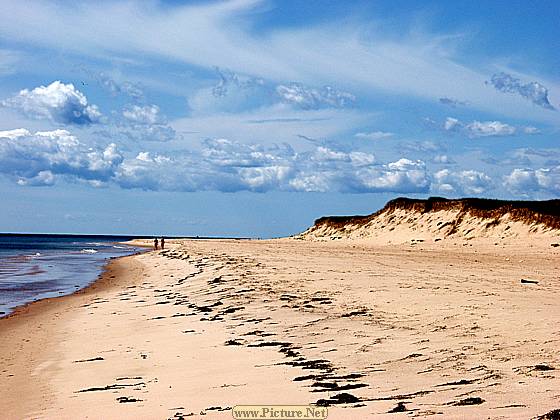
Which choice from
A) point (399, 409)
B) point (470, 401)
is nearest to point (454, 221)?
point (470, 401)

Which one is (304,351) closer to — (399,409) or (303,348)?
(303,348)

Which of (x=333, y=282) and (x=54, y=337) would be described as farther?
(x=333, y=282)

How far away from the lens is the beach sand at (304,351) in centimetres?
761

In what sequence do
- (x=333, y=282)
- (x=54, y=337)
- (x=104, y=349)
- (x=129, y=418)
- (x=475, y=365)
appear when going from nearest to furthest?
(x=129, y=418), (x=475, y=365), (x=104, y=349), (x=54, y=337), (x=333, y=282)

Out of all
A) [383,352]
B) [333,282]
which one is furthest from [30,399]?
[333,282]

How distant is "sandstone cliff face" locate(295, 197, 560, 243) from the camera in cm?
4641

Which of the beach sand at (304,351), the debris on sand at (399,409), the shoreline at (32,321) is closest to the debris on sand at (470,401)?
the beach sand at (304,351)

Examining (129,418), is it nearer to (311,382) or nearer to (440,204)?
(311,382)

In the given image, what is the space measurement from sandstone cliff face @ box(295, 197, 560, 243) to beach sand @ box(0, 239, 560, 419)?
26882mm

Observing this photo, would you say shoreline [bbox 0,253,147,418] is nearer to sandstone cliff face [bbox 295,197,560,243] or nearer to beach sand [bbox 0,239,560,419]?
beach sand [bbox 0,239,560,419]

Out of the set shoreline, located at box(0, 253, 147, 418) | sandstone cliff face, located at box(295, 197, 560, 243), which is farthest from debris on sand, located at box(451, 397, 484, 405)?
sandstone cliff face, located at box(295, 197, 560, 243)

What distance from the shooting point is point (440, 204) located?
206 ft

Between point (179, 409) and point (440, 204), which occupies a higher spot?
point (440, 204)

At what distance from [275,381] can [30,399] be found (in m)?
3.65
